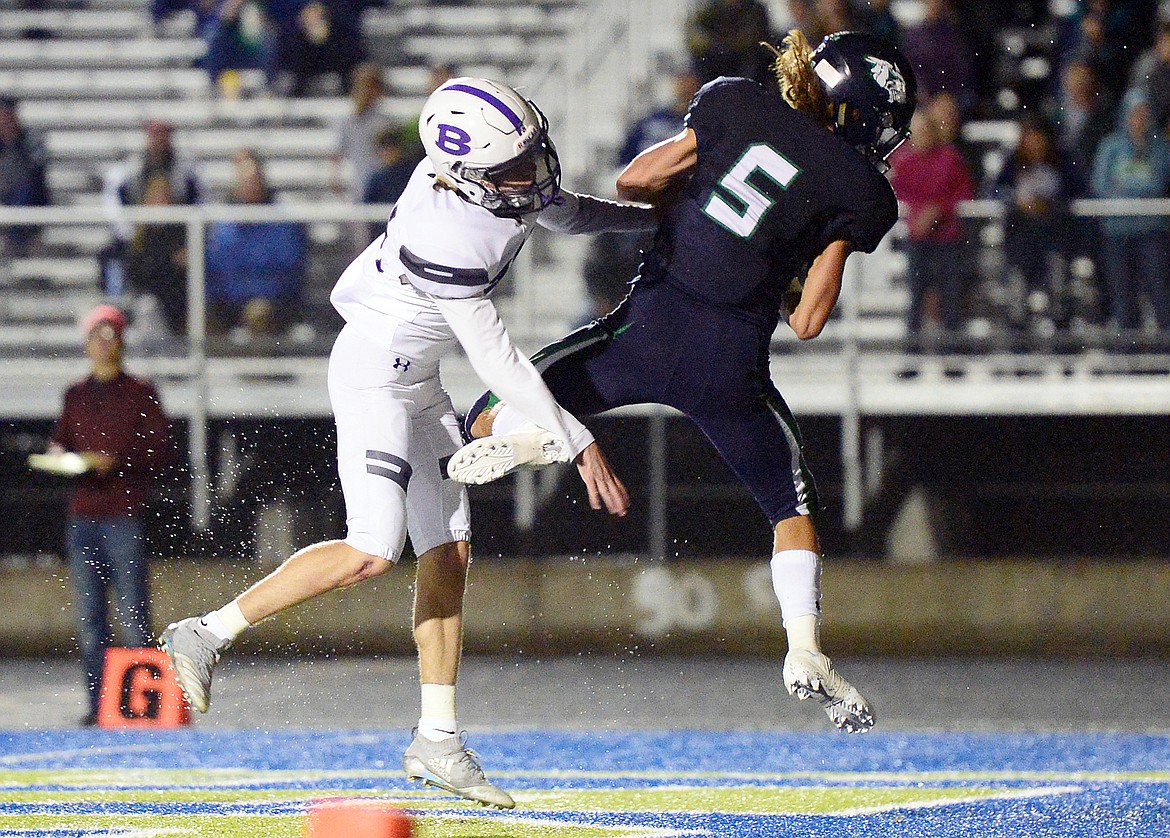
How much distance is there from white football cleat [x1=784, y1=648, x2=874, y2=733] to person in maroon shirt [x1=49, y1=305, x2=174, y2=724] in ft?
14.2

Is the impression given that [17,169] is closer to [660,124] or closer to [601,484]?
[660,124]

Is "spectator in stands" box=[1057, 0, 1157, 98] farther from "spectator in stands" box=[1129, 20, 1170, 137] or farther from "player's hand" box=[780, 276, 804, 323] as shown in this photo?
"player's hand" box=[780, 276, 804, 323]

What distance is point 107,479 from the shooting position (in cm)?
970

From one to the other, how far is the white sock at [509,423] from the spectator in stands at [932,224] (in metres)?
4.75

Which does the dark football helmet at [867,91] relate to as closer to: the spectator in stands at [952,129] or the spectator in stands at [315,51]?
the spectator in stands at [952,129]

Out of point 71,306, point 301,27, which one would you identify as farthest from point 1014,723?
point 301,27

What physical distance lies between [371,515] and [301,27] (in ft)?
28.2

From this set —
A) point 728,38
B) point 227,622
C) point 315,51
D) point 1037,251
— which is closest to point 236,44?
point 315,51

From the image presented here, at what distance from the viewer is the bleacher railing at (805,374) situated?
10766mm

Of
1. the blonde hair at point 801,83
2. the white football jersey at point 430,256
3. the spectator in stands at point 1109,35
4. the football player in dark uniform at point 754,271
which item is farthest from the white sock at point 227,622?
the spectator in stands at point 1109,35

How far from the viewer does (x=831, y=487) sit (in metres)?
11.1

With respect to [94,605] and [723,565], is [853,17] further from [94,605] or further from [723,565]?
[94,605]

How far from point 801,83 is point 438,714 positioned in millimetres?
2290

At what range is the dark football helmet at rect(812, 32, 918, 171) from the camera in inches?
248
